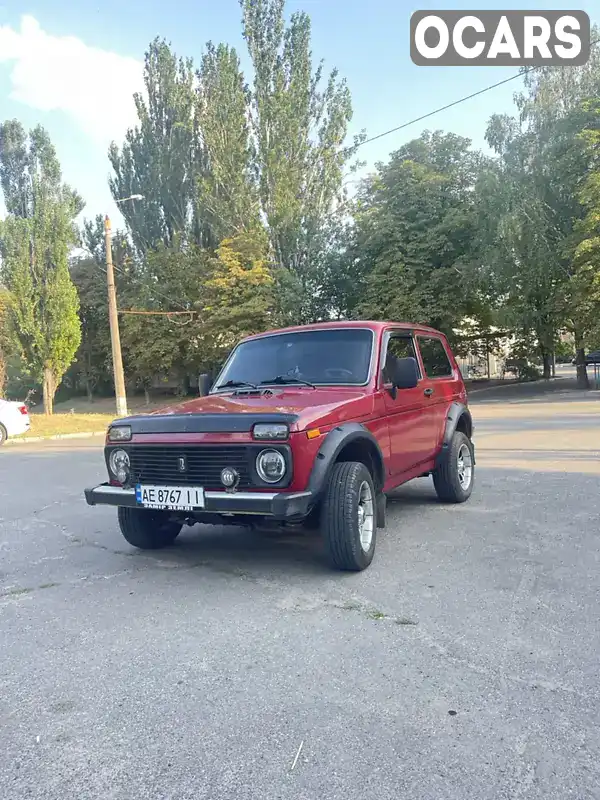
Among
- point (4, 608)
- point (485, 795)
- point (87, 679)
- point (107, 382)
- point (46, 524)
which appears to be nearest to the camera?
point (485, 795)

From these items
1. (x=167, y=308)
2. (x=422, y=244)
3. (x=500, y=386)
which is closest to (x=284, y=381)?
(x=422, y=244)

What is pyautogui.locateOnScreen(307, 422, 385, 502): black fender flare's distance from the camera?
13.9 ft

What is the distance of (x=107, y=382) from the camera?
50.5m

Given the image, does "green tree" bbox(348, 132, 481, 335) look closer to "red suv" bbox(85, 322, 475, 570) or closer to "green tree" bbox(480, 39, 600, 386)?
"green tree" bbox(480, 39, 600, 386)

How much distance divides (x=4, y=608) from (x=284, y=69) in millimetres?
33953

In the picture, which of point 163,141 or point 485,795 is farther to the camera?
point 163,141

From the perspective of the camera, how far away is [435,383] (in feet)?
21.5

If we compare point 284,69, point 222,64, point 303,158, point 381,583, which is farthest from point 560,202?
point 381,583

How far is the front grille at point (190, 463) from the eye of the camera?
428cm

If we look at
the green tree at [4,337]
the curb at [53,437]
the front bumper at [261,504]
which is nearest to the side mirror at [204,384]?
the front bumper at [261,504]

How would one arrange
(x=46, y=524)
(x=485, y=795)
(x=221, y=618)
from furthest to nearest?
(x=46, y=524) < (x=221, y=618) < (x=485, y=795)

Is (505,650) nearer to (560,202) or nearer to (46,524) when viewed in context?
(46,524)
